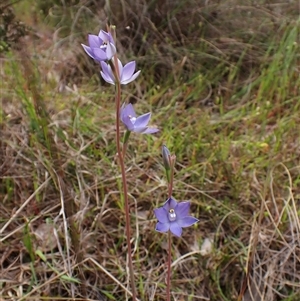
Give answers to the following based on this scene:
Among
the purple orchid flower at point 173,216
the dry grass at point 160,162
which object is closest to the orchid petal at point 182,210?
the purple orchid flower at point 173,216

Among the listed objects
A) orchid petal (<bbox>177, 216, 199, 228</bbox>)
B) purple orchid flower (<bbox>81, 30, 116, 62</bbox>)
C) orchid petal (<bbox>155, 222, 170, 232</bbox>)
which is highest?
purple orchid flower (<bbox>81, 30, 116, 62</bbox>)

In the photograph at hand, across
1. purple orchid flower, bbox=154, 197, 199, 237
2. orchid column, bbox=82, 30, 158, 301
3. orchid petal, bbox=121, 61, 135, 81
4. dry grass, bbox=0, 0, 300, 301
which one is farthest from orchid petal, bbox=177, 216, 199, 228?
dry grass, bbox=0, 0, 300, 301

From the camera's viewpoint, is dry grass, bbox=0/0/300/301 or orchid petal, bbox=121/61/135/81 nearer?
orchid petal, bbox=121/61/135/81

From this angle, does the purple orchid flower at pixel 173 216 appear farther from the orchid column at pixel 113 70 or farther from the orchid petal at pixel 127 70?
the orchid petal at pixel 127 70

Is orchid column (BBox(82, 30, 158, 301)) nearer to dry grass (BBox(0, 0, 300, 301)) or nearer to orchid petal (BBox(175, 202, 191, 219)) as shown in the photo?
orchid petal (BBox(175, 202, 191, 219))

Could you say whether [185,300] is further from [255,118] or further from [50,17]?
[50,17]
